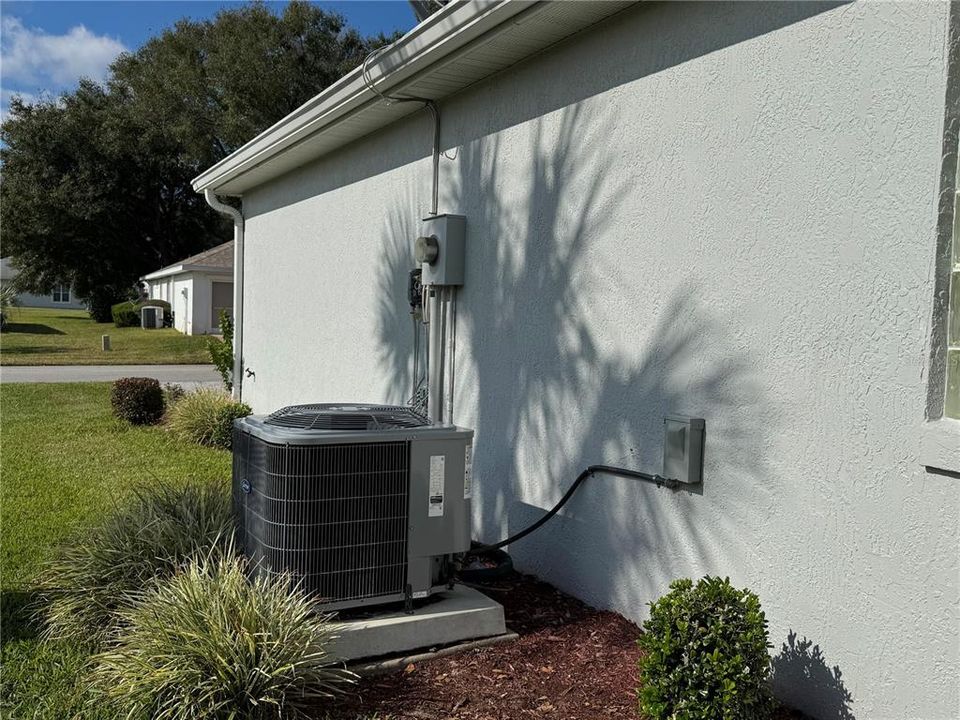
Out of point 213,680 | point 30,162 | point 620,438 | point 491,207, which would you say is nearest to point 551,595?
point 620,438

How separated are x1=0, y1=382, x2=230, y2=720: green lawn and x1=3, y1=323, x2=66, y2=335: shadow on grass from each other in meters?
21.8

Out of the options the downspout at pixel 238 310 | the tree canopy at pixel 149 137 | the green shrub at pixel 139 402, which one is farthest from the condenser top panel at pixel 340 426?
the tree canopy at pixel 149 137

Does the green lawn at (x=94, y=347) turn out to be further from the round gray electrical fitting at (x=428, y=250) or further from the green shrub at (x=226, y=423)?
the round gray electrical fitting at (x=428, y=250)

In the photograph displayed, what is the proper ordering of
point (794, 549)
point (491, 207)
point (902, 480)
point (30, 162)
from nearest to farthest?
point (902, 480)
point (794, 549)
point (491, 207)
point (30, 162)

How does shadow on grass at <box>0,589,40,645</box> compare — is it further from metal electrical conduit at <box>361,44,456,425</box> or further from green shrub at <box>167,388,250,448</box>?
green shrub at <box>167,388,250,448</box>

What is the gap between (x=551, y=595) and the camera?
4688 mm

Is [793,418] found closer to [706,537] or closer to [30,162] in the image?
[706,537]

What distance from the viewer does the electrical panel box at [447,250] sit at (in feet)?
18.9

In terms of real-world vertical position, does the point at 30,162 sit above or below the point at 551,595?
above

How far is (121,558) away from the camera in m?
4.24

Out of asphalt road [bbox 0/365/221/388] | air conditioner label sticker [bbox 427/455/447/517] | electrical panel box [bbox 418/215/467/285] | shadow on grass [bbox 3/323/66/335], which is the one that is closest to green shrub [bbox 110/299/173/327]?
shadow on grass [bbox 3/323/66/335]

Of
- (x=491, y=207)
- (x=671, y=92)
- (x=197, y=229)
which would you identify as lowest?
(x=491, y=207)

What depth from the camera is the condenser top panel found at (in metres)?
3.74

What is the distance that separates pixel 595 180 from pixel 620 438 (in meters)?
1.44
